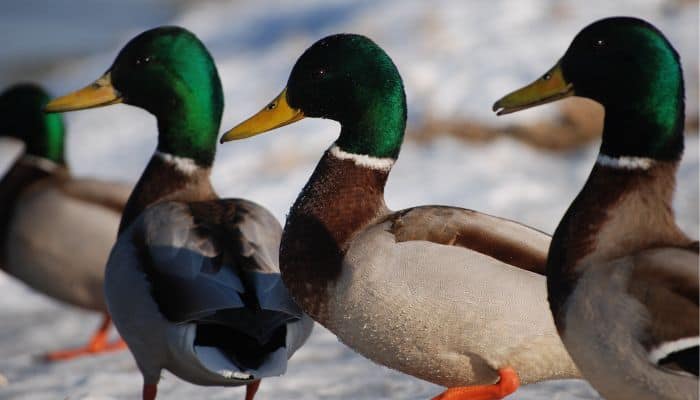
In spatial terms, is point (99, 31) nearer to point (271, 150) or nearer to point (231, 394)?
point (271, 150)

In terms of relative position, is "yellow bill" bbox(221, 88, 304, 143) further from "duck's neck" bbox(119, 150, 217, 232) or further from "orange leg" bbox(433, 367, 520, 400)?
"orange leg" bbox(433, 367, 520, 400)

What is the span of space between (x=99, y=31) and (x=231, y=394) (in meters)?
12.4

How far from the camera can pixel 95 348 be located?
18.1 ft

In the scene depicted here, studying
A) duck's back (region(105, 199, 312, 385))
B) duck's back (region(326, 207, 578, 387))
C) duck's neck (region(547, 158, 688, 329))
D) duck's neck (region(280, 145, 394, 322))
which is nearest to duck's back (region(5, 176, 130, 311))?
duck's back (region(105, 199, 312, 385))

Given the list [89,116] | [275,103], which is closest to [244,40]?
[89,116]

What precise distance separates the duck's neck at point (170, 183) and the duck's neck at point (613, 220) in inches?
73.1

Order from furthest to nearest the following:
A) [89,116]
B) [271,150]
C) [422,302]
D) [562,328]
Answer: [89,116] < [271,150] < [422,302] < [562,328]

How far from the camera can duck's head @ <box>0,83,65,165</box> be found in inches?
→ 245

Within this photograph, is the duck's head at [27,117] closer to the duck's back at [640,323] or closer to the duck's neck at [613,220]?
the duck's neck at [613,220]

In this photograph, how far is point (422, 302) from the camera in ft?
10.2

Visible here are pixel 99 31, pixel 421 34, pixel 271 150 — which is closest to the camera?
pixel 271 150

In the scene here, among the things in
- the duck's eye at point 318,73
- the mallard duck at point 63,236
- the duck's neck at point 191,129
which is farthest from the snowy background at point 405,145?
the duck's eye at point 318,73

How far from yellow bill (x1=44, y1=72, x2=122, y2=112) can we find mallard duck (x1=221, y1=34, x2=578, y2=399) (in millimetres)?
1307

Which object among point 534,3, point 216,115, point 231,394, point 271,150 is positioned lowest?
point 231,394
